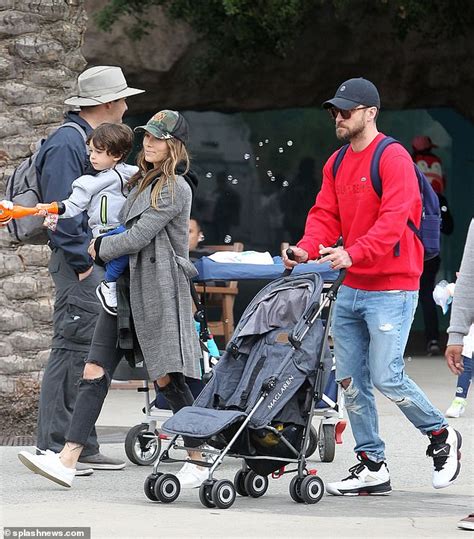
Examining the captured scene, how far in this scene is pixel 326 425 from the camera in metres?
7.86

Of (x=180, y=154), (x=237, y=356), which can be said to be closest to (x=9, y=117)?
(x=180, y=154)

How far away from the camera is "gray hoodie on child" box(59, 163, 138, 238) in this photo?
7.10 metres

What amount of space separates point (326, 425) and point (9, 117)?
3227 millimetres

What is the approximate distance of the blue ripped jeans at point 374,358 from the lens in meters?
6.54

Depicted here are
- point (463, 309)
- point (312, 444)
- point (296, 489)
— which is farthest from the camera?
point (312, 444)

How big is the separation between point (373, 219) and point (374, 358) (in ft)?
2.17

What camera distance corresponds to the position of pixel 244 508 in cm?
627

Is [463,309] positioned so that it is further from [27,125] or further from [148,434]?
[27,125]

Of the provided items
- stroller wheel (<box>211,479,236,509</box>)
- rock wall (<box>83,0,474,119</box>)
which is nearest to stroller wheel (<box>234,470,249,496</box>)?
stroller wheel (<box>211,479,236,509</box>)

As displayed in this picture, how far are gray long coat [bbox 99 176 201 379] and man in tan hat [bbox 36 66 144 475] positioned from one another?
580 mm

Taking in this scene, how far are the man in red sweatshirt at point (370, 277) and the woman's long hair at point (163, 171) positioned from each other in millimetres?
693

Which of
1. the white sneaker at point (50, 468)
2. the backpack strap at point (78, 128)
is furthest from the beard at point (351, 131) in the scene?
the white sneaker at point (50, 468)

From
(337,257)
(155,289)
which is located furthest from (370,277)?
(155,289)

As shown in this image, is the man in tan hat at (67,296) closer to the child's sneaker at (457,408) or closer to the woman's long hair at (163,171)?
the woman's long hair at (163,171)
